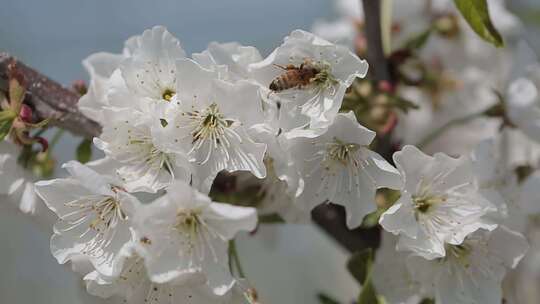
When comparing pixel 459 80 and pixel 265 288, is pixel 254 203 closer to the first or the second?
pixel 459 80

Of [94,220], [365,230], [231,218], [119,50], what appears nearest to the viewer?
[231,218]

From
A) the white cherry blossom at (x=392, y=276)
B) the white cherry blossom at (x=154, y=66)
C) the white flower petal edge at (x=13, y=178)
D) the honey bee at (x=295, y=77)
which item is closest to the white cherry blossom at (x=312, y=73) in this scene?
the honey bee at (x=295, y=77)

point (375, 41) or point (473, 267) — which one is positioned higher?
point (375, 41)

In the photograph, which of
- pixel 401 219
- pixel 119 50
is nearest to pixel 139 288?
pixel 401 219

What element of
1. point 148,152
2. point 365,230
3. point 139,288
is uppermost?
point 148,152

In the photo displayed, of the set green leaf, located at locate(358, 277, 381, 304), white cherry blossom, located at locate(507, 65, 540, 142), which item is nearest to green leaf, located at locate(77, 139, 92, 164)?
green leaf, located at locate(358, 277, 381, 304)

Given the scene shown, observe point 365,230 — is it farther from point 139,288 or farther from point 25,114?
point 25,114

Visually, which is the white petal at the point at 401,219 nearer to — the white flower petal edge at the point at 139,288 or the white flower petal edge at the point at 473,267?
the white flower petal edge at the point at 473,267

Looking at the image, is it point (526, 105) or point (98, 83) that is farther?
point (526, 105)
